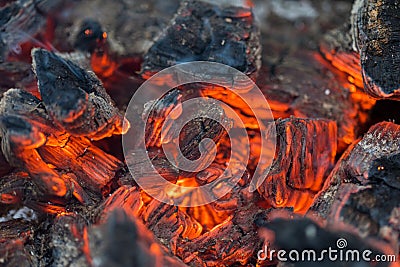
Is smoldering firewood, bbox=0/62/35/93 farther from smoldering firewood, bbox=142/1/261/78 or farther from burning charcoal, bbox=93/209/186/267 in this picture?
burning charcoal, bbox=93/209/186/267

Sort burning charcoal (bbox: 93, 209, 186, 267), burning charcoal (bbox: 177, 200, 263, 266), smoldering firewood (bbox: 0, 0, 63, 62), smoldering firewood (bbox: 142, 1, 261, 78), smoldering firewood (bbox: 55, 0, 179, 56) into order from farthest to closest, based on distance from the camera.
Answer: smoldering firewood (bbox: 55, 0, 179, 56) < smoldering firewood (bbox: 0, 0, 63, 62) < smoldering firewood (bbox: 142, 1, 261, 78) < burning charcoal (bbox: 177, 200, 263, 266) < burning charcoal (bbox: 93, 209, 186, 267)

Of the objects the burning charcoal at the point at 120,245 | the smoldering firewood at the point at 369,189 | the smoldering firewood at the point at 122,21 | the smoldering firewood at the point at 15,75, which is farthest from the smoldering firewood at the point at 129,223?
the smoldering firewood at the point at 122,21

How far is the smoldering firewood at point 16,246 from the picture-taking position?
3.19 ft

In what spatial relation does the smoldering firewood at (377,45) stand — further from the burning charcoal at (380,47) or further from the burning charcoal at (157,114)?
the burning charcoal at (157,114)

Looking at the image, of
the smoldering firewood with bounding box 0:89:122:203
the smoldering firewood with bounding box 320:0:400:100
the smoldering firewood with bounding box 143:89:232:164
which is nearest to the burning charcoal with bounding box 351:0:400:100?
the smoldering firewood with bounding box 320:0:400:100

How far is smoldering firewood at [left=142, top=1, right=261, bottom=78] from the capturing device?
1368 mm

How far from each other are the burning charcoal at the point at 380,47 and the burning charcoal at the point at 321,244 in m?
0.44

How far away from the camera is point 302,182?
122 cm

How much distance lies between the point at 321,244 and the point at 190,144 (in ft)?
1.48

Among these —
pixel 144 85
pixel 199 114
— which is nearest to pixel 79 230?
pixel 199 114

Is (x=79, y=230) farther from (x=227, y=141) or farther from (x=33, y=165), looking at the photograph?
(x=227, y=141)

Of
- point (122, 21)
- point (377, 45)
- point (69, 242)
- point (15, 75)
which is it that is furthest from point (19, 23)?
point (377, 45)

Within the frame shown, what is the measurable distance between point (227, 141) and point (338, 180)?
0.34m

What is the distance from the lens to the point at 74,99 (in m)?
0.96
